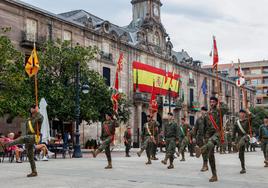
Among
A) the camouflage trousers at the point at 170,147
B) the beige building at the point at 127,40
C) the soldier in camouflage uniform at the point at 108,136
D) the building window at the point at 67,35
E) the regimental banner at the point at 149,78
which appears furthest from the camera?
the regimental banner at the point at 149,78

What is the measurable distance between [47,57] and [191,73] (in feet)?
97.4

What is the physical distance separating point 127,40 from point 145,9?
7298mm

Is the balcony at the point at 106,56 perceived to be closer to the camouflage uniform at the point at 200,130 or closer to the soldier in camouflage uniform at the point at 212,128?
the camouflage uniform at the point at 200,130

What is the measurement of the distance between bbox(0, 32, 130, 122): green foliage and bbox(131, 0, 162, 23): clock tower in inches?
821

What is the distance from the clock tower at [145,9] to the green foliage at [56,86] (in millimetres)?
20852

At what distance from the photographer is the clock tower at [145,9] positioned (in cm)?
4597

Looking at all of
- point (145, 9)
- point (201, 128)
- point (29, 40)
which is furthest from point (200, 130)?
point (145, 9)

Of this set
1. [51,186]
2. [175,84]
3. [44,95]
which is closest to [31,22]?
[44,95]

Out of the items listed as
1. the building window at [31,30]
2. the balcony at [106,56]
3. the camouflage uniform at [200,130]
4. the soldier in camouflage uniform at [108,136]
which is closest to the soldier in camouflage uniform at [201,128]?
the camouflage uniform at [200,130]

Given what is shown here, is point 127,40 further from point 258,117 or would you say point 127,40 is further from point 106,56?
point 258,117

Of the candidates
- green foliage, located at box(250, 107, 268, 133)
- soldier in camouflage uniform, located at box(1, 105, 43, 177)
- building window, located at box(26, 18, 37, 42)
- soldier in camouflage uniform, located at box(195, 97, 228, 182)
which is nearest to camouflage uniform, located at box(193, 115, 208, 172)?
soldier in camouflage uniform, located at box(195, 97, 228, 182)

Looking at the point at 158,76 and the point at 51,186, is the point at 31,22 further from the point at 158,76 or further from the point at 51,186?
the point at 51,186

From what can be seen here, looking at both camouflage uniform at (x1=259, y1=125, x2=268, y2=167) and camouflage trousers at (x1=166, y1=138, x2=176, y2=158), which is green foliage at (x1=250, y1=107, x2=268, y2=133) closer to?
camouflage uniform at (x1=259, y1=125, x2=268, y2=167)

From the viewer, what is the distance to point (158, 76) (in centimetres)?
4203
